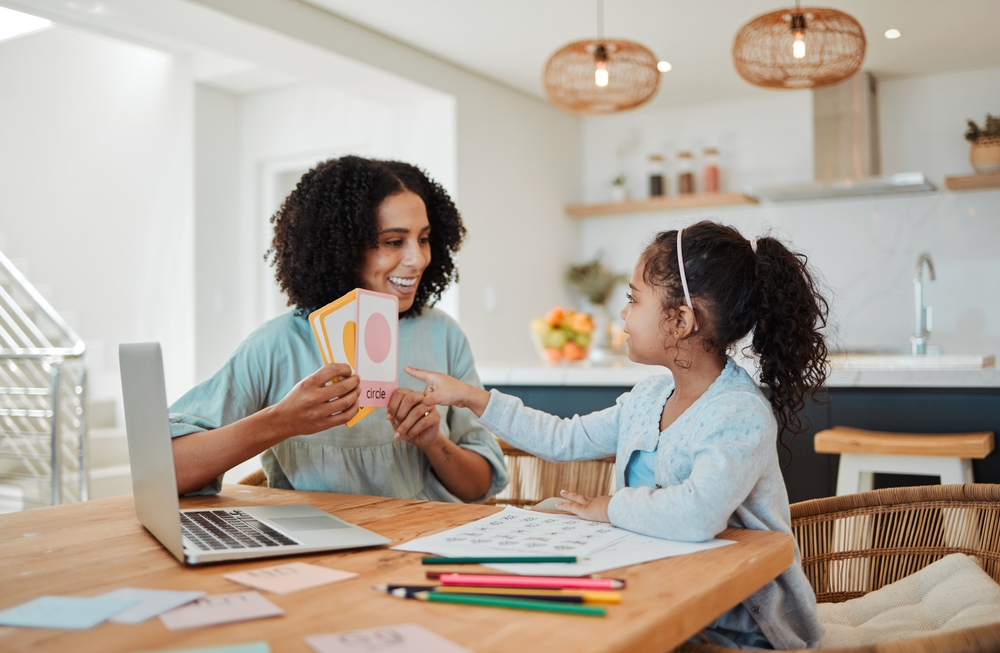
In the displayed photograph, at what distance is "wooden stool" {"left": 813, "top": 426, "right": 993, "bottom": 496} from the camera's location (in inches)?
85.7

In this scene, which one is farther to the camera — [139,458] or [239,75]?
[239,75]

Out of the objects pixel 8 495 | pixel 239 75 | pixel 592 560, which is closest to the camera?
pixel 592 560

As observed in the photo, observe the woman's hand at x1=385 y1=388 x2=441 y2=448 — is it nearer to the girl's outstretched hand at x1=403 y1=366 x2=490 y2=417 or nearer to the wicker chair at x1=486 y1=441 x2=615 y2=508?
the girl's outstretched hand at x1=403 y1=366 x2=490 y2=417

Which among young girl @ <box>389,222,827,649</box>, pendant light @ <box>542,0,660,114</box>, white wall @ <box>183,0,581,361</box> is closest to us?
young girl @ <box>389,222,827,649</box>

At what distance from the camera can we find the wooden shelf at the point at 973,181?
4.16m

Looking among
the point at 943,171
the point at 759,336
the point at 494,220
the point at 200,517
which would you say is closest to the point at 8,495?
the point at 494,220

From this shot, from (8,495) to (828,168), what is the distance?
4.71m

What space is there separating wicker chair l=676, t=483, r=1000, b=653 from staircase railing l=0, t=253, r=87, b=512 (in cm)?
326

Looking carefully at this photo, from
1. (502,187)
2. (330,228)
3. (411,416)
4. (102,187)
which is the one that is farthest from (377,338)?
(102,187)

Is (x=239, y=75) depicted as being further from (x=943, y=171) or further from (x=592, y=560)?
(x=592, y=560)

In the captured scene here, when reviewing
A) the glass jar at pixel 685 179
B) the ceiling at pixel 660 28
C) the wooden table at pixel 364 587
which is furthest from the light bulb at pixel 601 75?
the wooden table at pixel 364 587

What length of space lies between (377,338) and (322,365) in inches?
11.1

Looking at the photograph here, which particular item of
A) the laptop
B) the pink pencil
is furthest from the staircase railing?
the pink pencil

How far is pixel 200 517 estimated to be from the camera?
117 centimetres
